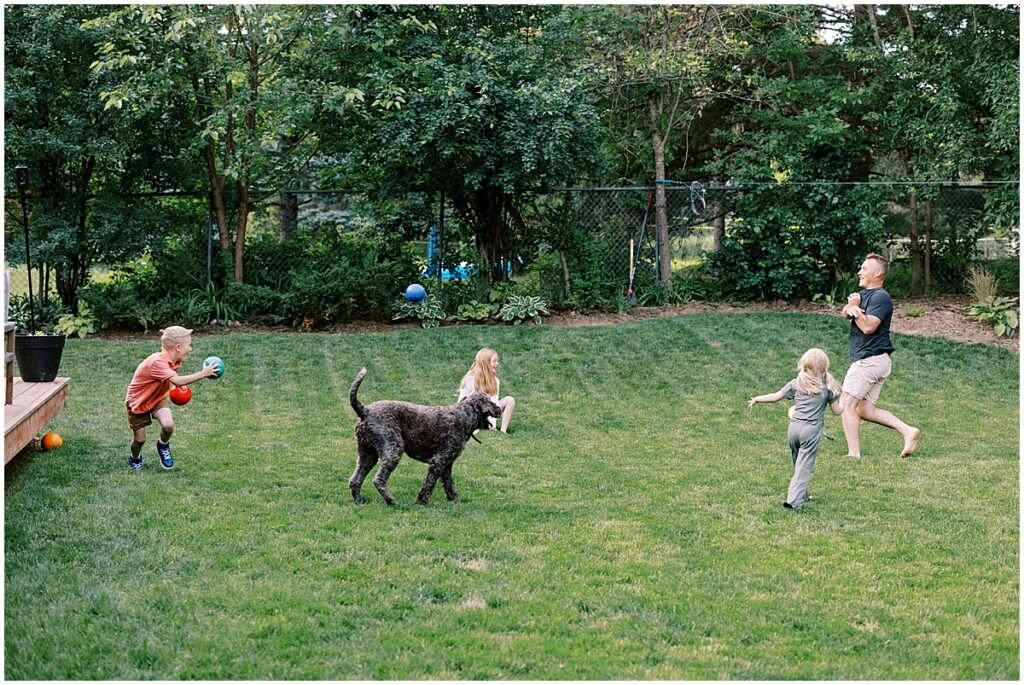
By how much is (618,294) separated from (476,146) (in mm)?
3268

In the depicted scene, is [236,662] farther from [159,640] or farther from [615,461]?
[615,461]

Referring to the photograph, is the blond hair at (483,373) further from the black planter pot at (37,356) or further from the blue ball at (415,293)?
the blue ball at (415,293)

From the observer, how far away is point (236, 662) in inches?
159

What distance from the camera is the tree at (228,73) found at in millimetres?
13133

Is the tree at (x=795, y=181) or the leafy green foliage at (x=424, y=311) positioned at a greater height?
the tree at (x=795, y=181)

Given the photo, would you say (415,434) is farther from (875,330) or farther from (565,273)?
(565,273)

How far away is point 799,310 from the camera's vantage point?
49.9 ft

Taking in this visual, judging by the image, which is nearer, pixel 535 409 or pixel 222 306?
pixel 535 409

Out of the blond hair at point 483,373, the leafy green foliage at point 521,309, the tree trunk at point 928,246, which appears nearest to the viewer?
the blond hair at point 483,373

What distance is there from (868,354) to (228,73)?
912 centimetres

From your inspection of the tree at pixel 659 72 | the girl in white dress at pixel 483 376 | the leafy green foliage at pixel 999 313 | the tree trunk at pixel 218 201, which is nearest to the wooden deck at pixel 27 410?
the girl in white dress at pixel 483 376

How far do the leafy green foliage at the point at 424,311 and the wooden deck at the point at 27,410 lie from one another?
6.18 m

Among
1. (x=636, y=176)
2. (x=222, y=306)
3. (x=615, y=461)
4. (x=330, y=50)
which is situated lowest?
(x=615, y=461)

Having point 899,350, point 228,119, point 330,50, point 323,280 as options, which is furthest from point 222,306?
point 899,350
